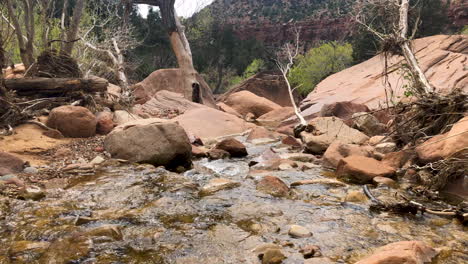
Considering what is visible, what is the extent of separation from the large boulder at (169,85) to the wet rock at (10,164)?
1041 centimetres

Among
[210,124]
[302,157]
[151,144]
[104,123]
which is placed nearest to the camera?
[151,144]

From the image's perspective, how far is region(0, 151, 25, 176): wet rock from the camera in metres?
4.81

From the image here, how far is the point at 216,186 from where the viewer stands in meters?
4.71

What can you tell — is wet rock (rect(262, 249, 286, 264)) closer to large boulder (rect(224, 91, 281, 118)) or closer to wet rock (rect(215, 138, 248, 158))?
wet rock (rect(215, 138, 248, 158))

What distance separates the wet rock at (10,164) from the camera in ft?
15.8

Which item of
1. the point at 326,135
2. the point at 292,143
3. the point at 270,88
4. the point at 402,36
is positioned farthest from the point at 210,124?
the point at 270,88

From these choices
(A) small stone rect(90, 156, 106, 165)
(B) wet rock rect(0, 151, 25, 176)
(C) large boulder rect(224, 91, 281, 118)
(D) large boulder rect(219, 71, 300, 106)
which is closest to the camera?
(B) wet rock rect(0, 151, 25, 176)

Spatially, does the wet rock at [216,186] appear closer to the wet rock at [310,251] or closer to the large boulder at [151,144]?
the large boulder at [151,144]

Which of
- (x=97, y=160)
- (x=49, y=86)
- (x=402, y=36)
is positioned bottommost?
(x=97, y=160)

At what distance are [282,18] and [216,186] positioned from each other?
4737cm

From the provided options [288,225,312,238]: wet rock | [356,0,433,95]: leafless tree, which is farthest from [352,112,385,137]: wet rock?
[288,225,312,238]: wet rock

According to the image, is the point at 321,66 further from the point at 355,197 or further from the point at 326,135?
the point at 355,197

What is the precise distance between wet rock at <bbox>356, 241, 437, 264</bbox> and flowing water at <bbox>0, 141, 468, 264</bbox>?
0.13 meters

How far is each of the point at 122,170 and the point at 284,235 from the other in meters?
2.88
